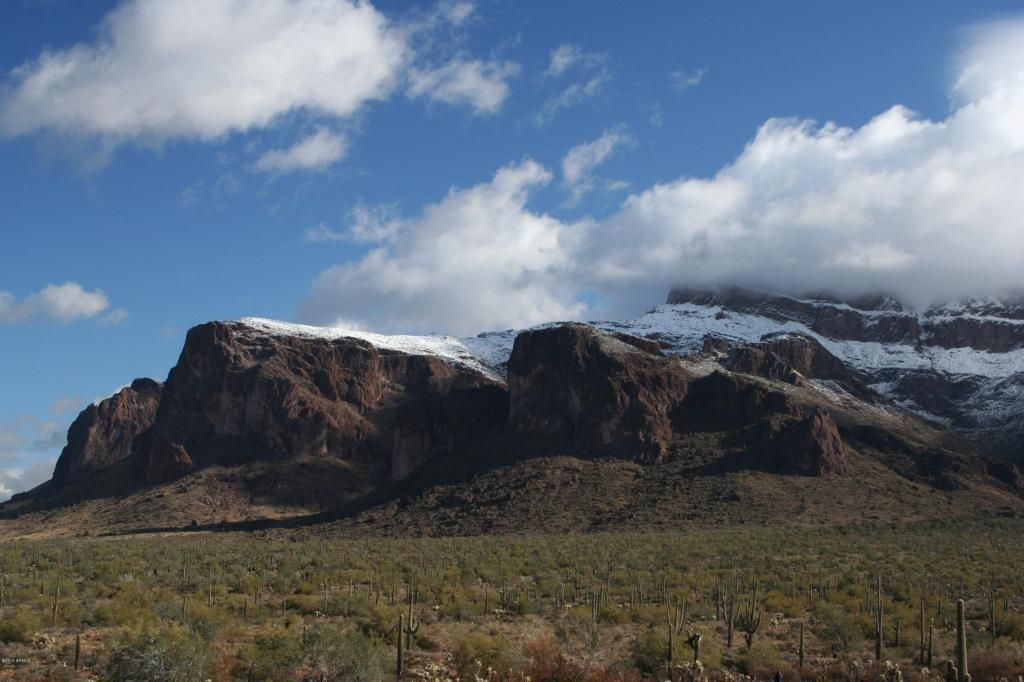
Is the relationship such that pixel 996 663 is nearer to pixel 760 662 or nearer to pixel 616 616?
pixel 760 662

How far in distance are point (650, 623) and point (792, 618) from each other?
7368mm

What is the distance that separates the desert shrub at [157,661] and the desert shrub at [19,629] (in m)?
6.44

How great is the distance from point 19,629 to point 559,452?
10937 centimetres

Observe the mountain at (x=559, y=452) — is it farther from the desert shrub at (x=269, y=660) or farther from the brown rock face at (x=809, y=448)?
the desert shrub at (x=269, y=660)

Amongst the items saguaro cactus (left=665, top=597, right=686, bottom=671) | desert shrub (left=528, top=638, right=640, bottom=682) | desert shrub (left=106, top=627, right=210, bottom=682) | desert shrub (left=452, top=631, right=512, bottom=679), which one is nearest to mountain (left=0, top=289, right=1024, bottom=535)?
saguaro cactus (left=665, top=597, right=686, bottom=671)

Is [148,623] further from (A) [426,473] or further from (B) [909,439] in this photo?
(B) [909,439]

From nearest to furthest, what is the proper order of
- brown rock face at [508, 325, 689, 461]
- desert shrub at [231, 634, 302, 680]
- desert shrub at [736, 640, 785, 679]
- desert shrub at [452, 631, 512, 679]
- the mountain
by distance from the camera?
desert shrub at [231, 634, 302, 680]
desert shrub at [452, 631, 512, 679]
desert shrub at [736, 640, 785, 679]
the mountain
brown rock face at [508, 325, 689, 461]

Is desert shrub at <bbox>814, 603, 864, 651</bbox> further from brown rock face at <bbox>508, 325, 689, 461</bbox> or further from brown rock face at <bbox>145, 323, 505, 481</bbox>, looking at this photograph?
brown rock face at <bbox>145, 323, 505, 481</bbox>

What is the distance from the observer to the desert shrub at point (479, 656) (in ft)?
117

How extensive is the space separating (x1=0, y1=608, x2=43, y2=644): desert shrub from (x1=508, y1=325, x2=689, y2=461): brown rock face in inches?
4277

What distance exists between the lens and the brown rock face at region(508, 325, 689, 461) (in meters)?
148

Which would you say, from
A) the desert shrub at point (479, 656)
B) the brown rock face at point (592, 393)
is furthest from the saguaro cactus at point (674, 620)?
the brown rock face at point (592, 393)

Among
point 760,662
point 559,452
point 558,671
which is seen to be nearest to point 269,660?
point 558,671

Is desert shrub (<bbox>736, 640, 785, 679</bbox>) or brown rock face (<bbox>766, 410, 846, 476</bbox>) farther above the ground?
brown rock face (<bbox>766, 410, 846, 476</bbox>)
